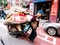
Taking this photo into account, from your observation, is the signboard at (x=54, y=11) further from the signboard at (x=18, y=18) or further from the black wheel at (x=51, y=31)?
the signboard at (x=18, y=18)

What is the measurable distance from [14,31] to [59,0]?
37.2ft

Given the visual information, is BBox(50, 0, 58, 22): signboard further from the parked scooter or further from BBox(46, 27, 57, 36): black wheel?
the parked scooter

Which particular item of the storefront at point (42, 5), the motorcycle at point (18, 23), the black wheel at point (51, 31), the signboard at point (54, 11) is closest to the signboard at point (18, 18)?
the motorcycle at point (18, 23)

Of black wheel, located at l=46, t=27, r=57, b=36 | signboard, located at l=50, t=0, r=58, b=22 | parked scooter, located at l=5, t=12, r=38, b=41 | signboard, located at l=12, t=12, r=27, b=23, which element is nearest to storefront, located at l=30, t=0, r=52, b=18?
signboard, located at l=50, t=0, r=58, b=22

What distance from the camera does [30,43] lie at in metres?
6.02

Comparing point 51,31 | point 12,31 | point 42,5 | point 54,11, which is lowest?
point 51,31

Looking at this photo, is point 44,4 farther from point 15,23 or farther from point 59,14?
point 15,23

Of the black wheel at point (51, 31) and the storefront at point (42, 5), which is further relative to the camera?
the storefront at point (42, 5)

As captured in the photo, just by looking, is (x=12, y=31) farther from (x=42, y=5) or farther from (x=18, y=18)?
(x=42, y=5)

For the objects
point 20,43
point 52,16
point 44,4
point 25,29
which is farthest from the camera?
point 44,4

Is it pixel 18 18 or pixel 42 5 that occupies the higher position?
pixel 42 5

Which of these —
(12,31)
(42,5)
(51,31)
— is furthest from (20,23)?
(42,5)

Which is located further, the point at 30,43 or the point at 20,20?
the point at 20,20

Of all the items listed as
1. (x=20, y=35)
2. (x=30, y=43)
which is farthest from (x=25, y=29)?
(x=30, y=43)
